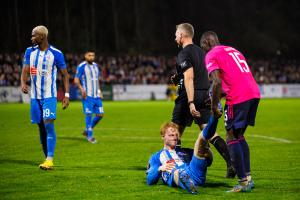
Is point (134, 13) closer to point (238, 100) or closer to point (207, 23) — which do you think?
point (207, 23)

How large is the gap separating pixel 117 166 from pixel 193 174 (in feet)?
9.60

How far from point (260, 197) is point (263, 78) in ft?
143

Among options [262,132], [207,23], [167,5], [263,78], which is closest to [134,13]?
[167,5]

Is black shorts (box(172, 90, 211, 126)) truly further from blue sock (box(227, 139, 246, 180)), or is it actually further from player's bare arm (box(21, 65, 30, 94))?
player's bare arm (box(21, 65, 30, 94))

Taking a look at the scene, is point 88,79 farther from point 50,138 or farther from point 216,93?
point 216,93

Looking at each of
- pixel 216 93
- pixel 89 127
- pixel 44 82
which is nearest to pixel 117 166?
pixel 44 82

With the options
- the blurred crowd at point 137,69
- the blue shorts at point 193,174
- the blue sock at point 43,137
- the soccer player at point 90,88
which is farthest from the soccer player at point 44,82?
the blurred crowd at point 137,69

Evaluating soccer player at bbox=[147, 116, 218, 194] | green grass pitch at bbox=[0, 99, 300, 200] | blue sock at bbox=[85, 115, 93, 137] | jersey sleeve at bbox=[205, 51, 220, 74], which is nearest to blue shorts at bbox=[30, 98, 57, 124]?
green grass pitch at bbox=[0, 99, 300, 200]

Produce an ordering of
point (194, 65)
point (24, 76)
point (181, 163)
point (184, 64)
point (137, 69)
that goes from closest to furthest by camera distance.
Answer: point (181, 163) → point (184, 64) → point (194, 65) → point (24, 76) → point (137, 69)

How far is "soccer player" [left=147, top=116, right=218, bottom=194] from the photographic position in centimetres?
772

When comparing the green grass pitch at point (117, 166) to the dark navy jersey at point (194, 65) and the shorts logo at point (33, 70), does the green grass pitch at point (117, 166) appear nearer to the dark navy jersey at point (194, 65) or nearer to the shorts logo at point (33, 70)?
the dark navy jersey at point (194, 65)

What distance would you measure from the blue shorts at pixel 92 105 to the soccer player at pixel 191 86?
695 centimetres

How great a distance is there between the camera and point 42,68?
414 inches

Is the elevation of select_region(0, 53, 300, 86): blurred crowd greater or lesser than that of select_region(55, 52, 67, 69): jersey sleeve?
lesser
